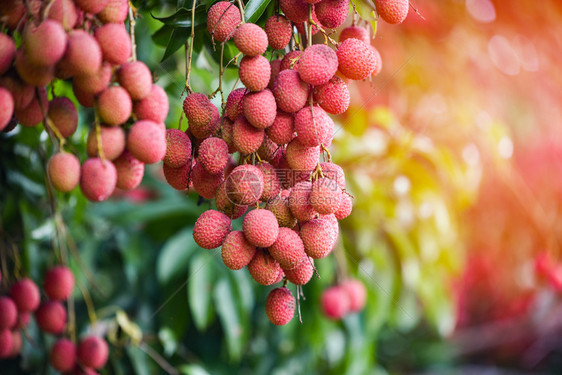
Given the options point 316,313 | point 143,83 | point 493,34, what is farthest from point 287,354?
point 493,34

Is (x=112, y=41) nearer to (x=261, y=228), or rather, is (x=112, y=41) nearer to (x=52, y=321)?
(x=261, y=228)

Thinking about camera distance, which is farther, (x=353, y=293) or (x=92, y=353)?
(x=353, y=293)

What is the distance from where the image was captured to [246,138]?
0.51 metres

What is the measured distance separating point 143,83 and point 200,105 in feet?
0.27

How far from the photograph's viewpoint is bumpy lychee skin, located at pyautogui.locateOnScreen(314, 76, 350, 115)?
1.69 ft

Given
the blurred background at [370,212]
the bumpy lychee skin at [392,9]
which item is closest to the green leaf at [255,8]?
the blurred background at [370,212]

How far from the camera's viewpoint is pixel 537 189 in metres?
2.35

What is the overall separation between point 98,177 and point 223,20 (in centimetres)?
20

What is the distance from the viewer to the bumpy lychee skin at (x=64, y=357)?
0.89 m

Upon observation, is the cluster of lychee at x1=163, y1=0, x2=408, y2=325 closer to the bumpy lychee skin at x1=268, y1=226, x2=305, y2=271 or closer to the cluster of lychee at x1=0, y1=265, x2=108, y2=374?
the bumpy lychee skin at x1=268, y1=226, x2=305, y2=271

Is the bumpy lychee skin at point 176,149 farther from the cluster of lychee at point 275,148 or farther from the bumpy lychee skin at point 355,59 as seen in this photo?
the bumpy lychee skin at point 355,59

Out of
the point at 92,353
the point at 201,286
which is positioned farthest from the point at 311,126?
the point at 201,286

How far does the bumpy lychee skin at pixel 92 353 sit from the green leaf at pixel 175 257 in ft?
0.88

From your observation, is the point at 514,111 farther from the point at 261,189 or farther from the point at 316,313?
the point at 261,189
